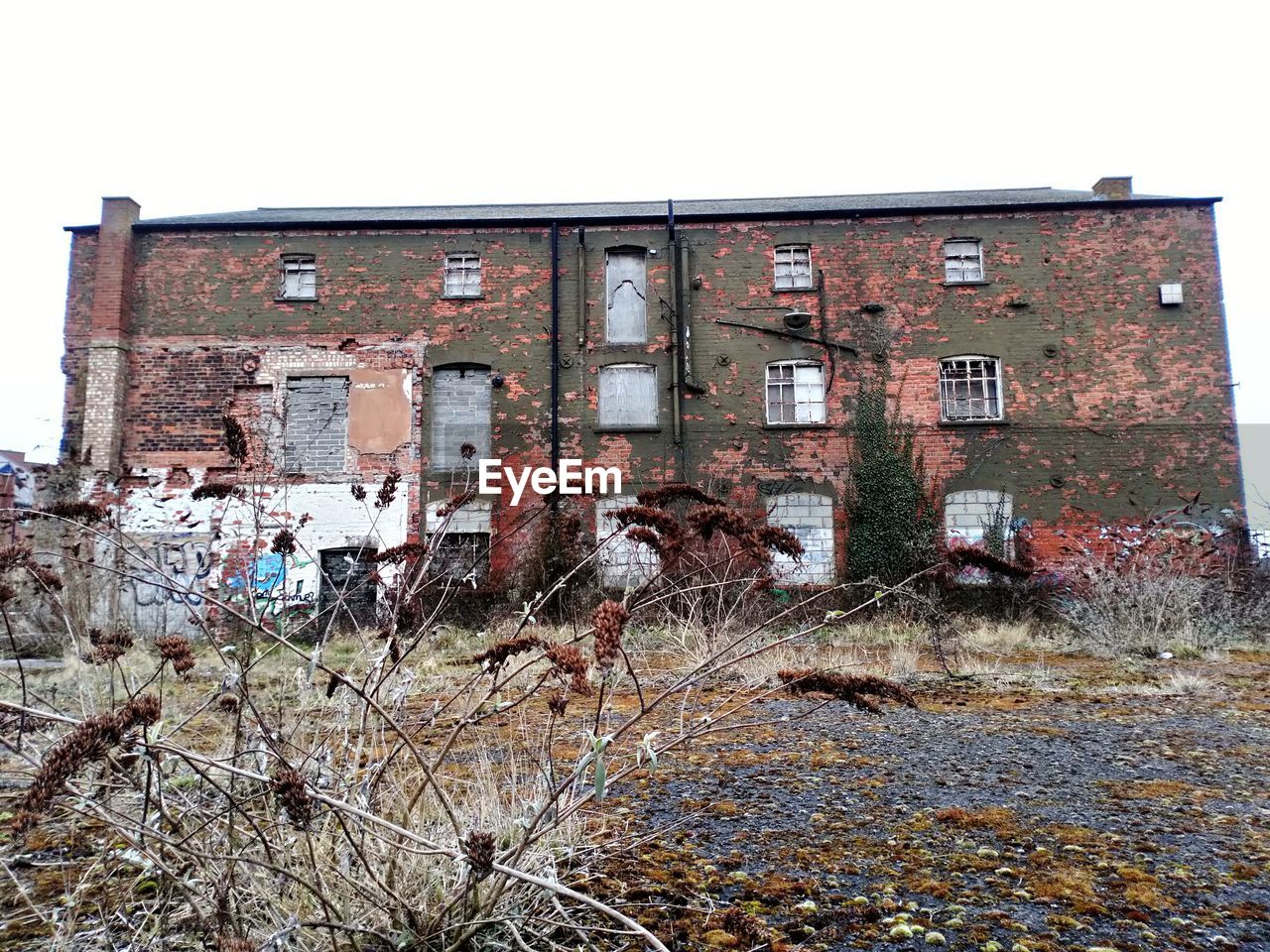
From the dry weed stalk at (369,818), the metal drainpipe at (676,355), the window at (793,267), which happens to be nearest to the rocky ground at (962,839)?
the dry weed stalk at (369,818)

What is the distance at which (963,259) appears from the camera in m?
15.9

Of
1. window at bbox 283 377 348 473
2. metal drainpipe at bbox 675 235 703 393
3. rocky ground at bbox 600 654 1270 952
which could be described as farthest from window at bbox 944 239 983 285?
rocky ground at bbox 600 654 1270 952

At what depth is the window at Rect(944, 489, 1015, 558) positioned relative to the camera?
14.8 metres

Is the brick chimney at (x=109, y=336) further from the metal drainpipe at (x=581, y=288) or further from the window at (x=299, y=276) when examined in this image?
the metal drainpipe at (x=581, y=288)

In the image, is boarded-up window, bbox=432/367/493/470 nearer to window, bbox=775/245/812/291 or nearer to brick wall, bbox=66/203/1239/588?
brick wall, bbox=66/203/1239/588

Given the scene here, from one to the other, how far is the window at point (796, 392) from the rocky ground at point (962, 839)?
39.7 feet

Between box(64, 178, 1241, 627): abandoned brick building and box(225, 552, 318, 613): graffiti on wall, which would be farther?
box(64, 178, 1241, 627): abandoned brick building

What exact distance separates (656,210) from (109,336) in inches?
439

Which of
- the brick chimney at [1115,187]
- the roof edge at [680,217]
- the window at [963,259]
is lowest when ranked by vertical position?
the window at [963,259]

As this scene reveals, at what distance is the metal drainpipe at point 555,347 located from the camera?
15.4 m

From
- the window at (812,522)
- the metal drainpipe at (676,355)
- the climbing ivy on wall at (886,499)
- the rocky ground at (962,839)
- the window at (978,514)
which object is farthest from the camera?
the metal drainpipe at (676,355)

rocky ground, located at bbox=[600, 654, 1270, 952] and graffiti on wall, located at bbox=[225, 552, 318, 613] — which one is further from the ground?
graffiti on wall, located at bbox=[225, 552, 318, 613]

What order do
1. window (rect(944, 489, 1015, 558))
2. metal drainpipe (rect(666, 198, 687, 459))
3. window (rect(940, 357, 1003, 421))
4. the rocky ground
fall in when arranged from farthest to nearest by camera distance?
window (rect(940, 357, 1003, 421))
metal drainpipe (rect(666, 198, 687, 459))
window (rect(944, 489, 1015, 558))
the rocky ground

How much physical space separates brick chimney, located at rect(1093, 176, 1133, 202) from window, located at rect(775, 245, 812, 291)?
616 cm
